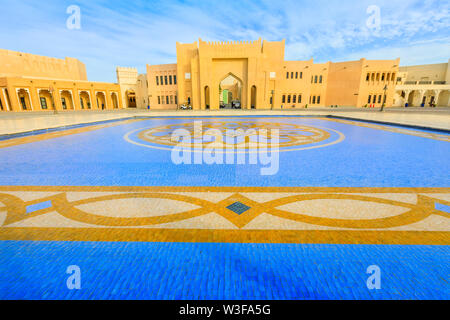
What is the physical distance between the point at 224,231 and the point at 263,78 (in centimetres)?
2900

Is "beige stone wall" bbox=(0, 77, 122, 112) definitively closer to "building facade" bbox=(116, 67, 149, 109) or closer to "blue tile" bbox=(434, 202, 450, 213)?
"building facade" bbox=(116, 67, 149, 109)

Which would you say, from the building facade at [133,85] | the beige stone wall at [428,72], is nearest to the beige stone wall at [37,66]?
the building facade at [133,85]

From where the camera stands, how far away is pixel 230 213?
8.75 ft

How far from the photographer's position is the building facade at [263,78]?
27.6 meters

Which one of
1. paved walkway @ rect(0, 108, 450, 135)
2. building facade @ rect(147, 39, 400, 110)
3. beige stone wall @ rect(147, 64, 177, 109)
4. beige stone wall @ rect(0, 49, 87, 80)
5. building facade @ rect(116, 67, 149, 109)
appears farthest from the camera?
building facade @ rect(116, 67, 149, 109)

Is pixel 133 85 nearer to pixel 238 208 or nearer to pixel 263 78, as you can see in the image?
pixel 263 78

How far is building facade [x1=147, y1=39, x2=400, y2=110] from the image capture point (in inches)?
1085

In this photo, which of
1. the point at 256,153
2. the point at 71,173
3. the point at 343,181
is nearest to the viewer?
the point at 343,181

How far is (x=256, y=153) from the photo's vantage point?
5.56 meters

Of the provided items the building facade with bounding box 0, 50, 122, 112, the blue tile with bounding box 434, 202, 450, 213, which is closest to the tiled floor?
the blue tile with bounding box 434, 202, 450, 213

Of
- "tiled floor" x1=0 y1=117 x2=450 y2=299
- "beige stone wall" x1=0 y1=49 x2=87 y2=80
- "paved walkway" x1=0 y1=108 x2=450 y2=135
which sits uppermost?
"beige stone wall" x1=0 y1=49 x2=87 y2=80
